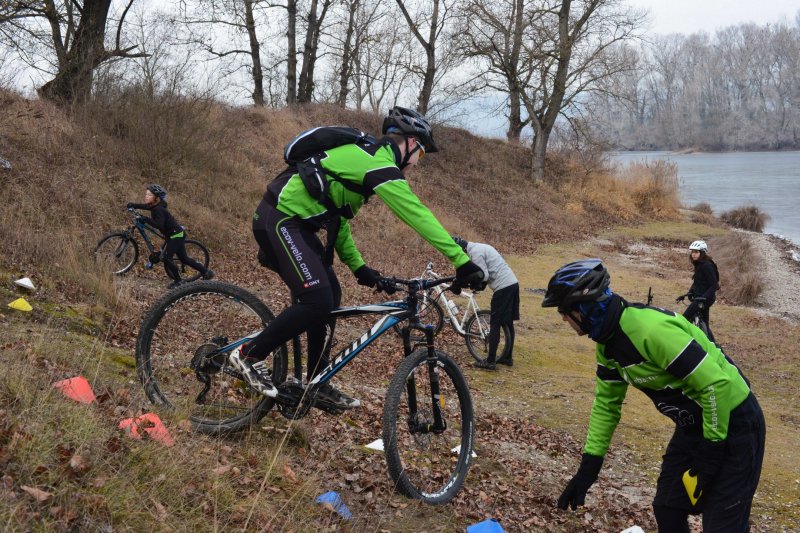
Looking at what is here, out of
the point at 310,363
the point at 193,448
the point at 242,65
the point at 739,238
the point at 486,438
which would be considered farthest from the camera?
the point at 242,65

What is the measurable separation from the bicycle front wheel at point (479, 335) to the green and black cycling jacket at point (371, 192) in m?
6.79

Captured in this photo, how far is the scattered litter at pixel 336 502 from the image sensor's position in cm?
407

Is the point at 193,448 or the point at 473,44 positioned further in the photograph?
the point at 473,44

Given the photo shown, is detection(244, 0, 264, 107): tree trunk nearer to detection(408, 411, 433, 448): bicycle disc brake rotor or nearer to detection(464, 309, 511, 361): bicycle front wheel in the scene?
detection(464, 309, 511, 361): bicycle front wheel

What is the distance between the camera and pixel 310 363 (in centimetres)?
466

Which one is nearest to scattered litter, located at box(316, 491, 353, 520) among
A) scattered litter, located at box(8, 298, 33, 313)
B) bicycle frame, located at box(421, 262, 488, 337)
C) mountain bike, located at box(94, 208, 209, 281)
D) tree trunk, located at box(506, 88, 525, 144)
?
scattered litter, located at box(8, 298, 33, 313)

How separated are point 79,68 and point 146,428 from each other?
17587 millimetres

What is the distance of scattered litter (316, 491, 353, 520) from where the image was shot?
4.07 meters

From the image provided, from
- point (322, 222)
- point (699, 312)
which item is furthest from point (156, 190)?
point (699, 312)

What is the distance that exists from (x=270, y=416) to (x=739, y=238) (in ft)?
102

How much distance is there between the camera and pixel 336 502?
4.17m

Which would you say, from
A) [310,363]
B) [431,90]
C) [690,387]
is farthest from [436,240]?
[431,90]

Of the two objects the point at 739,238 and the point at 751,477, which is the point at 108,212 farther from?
the point at 739,238

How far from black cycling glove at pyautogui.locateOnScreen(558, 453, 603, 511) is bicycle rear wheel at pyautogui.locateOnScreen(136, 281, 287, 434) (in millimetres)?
1943
